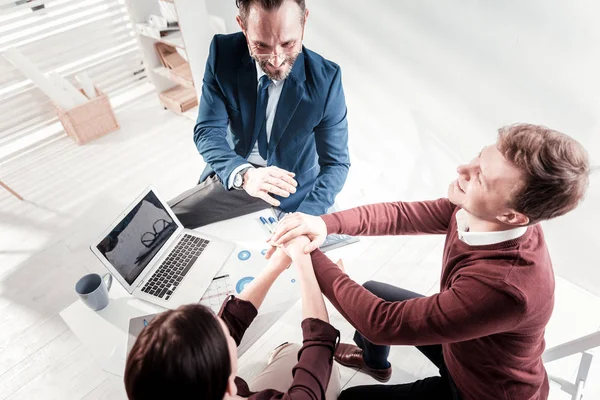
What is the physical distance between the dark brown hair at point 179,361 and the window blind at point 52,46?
3.50 m

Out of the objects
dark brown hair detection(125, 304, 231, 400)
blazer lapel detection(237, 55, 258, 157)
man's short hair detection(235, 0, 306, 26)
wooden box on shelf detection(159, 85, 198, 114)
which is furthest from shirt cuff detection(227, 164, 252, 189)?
wooden box on shelf detection(159, 85, 198, 114)

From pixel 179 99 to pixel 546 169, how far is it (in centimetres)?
344

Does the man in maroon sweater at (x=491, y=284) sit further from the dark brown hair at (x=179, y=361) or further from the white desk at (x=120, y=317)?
the dark brown hair at (x=179, y=361)

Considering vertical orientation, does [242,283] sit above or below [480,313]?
below

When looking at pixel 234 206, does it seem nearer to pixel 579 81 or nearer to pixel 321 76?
pixel 321 76

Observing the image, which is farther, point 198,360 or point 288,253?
point 288,253

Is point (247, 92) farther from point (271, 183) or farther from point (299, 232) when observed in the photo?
point (299, 232)

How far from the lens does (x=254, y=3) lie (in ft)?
4.39

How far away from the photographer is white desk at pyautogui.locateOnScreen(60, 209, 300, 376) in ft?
4.08

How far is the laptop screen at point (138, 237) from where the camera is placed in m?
1.32

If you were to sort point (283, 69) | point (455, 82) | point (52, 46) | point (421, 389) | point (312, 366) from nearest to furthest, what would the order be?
point (312, 366) < point (421, 389) < point (283, 69) < point (455, 82) < point (52, 46)

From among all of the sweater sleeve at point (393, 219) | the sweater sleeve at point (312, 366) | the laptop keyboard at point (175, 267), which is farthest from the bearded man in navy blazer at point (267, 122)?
the sweater sleeve at point (312, 366)

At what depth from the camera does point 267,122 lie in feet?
5.60

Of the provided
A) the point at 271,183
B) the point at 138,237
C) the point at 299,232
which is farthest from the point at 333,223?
the point at 138,237
